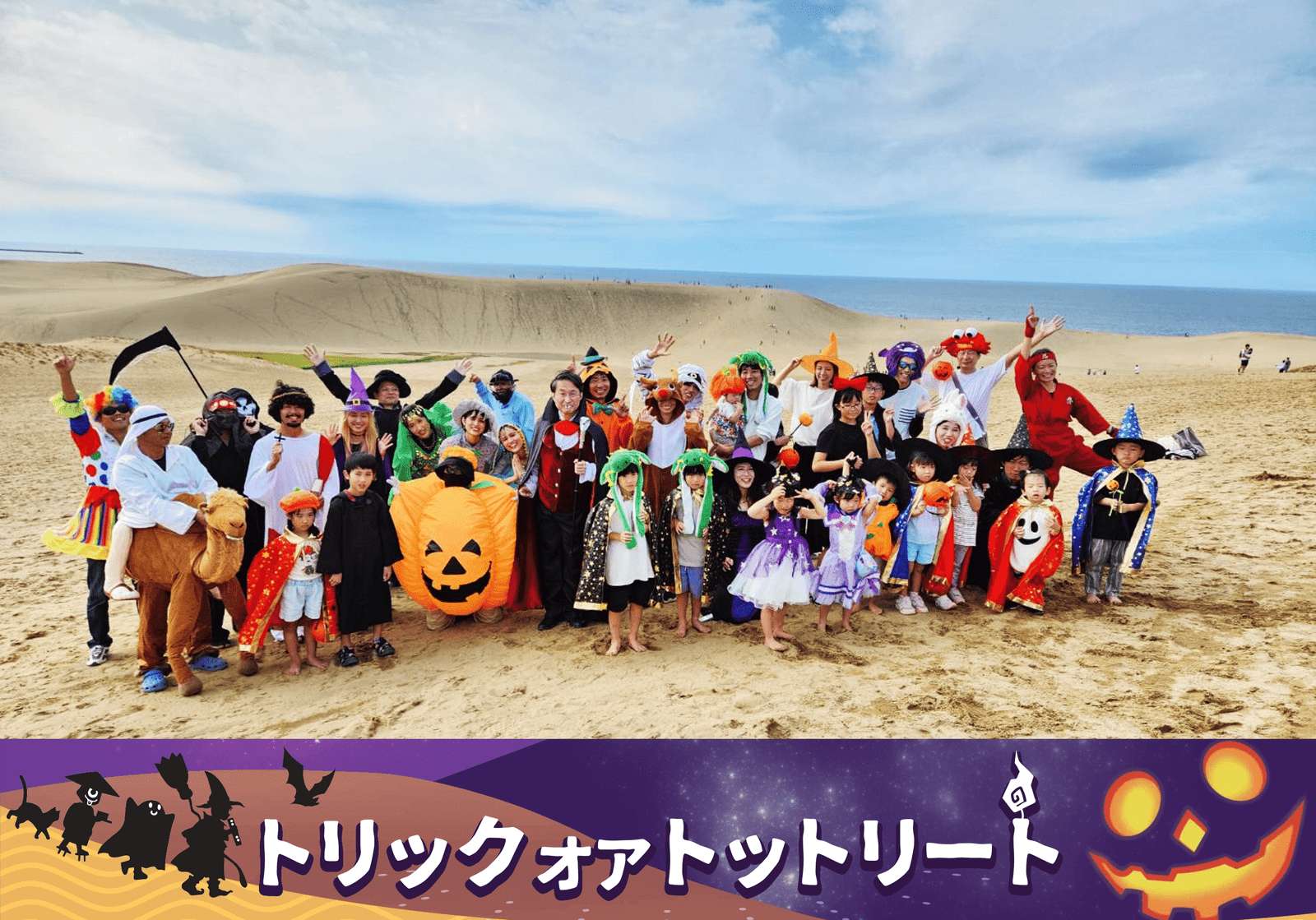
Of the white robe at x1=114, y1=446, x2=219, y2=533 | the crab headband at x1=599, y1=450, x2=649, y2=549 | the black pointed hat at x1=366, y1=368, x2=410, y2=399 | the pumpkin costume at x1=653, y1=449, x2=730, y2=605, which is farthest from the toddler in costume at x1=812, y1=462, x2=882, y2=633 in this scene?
the white robe at x1=114, y1=446, x2=219, y2=533

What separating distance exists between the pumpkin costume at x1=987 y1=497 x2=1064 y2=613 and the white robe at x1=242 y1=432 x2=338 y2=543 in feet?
17.1

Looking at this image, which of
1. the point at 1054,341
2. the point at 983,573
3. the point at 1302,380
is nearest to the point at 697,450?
the point at 983,573

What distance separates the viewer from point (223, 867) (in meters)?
2.68

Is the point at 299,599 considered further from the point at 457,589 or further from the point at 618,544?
the point at 618,544

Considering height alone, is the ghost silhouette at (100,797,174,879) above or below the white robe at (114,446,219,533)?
below

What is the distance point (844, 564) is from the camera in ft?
16.4

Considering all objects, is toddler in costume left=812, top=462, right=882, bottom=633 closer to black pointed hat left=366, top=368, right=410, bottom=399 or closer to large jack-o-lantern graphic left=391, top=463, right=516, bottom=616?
large jack-o-lantern graphic left=391, top=463, right=516, bottom=616

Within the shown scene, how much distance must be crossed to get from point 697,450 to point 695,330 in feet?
162

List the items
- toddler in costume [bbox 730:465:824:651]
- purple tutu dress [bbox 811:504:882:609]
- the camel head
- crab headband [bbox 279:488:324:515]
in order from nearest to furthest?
the camel head → crab headband [bbox 279:488:324:515] → toddler in costume [bbox 730:465:824:651] → purple tutu dress [bbox 811:504:882:609]

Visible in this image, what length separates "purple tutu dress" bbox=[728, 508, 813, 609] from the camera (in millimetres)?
4785

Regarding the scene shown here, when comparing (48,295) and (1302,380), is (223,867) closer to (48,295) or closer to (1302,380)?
(1302,380)

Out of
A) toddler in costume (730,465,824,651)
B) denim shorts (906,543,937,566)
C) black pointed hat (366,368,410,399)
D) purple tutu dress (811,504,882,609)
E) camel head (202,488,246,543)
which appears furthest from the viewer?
black pointed hat (366,368,410,399)

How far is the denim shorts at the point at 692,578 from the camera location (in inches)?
207

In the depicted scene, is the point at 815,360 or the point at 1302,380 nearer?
the point at 815,360
